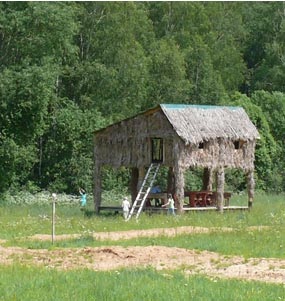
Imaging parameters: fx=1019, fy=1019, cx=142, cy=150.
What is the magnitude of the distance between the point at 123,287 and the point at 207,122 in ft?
81.6

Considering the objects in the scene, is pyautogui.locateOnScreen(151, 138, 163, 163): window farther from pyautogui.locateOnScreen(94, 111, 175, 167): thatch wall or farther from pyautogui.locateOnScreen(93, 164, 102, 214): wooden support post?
A: pyautogui.locateOnScreen(93, 164, 102, 214): wooden support post

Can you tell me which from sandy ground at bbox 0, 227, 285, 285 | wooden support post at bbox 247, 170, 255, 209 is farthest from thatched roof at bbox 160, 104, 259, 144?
sandy ground at bbox 0, 227, 285, 285

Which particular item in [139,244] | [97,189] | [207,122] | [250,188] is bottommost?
[139,244]

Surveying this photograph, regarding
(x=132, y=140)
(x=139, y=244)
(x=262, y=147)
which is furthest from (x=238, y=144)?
(x=262, y=147)

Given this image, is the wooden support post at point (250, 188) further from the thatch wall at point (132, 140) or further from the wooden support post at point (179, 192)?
the wooden support post at point (179, 192)

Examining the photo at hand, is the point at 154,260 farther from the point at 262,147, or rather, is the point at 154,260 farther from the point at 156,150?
the point at 262,147

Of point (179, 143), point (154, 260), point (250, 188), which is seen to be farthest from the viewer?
point (250, 188)

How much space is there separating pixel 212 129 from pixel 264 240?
1380 cm

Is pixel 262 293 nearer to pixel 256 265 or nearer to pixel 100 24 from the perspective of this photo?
pixel 256 265

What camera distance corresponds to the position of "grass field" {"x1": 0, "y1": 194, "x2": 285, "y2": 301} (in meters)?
18.5

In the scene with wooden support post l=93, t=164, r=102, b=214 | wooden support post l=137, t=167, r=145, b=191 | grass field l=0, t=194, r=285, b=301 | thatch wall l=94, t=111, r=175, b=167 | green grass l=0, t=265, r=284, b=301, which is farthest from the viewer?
wooden support post l=93, t=164, r=102, b=214

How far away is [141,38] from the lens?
68312 millimetres

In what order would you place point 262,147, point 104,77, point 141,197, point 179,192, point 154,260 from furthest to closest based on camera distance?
1. point 262,147
2. point 104,77
3. point 141,197
4. point 179,192
5. point 154,260

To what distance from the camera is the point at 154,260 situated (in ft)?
82.5
